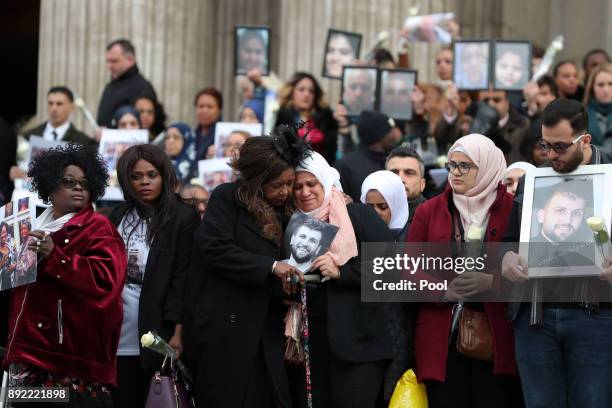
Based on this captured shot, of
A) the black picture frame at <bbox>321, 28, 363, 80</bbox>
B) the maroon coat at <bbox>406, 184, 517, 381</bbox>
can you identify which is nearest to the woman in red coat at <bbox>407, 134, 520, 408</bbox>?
the maroon coat at <bbox>406, 184, 517, 381</bbox>

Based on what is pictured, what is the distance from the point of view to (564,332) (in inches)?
315

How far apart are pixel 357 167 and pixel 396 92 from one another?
59.1 inches

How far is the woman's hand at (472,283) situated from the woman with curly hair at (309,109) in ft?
14.2

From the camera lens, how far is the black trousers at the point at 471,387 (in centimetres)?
843

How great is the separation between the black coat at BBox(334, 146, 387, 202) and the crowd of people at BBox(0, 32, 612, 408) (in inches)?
60.6

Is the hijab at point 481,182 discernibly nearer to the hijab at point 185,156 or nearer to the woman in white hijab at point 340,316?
the woman in white hijab at point 340,316

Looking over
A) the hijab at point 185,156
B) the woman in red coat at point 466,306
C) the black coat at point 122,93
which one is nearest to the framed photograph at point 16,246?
the woman in red coat at point 466,306

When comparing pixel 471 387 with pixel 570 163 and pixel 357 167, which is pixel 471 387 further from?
pixel 357 167

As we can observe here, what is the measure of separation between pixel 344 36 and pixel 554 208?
6.01m

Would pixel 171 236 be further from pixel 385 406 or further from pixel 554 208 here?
pixel 554 208

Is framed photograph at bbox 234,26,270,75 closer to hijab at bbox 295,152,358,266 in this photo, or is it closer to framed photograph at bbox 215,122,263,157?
framed photograph at bbox 215,122,263,157

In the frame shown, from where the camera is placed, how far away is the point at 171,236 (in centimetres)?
921

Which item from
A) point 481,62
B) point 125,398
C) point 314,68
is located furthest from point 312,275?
point 314,68

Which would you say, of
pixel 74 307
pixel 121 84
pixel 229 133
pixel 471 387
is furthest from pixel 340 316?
pixel 121 84
